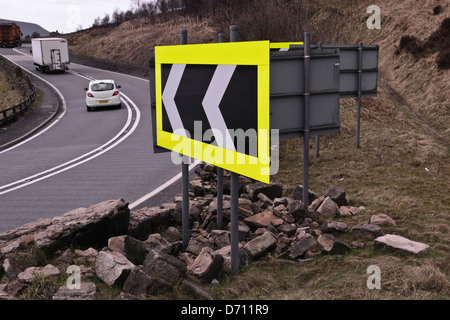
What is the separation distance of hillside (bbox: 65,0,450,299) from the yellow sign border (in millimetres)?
1392

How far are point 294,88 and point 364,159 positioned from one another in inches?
274

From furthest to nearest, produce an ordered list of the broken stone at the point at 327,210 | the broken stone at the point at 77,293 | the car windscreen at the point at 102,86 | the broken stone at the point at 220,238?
the car windscreen at the point at 102,86, the broken stone at the point at 327,210, the broken stone at the point at 220,238, the broken stone at the point at 77,293

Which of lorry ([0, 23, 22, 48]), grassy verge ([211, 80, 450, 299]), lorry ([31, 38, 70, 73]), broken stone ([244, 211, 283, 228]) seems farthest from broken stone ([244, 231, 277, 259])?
lorry ([0, 23, 22, 48])

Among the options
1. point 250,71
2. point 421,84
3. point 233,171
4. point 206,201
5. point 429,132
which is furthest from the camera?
point 421,84

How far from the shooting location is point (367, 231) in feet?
24.9

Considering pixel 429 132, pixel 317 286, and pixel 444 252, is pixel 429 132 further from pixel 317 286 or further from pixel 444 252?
pixel 317 286

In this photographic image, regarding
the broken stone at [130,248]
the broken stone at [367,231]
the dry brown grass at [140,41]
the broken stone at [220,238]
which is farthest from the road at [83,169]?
the dry brown grass at [140,41]

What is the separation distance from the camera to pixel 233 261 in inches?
251

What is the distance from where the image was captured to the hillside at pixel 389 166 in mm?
5961

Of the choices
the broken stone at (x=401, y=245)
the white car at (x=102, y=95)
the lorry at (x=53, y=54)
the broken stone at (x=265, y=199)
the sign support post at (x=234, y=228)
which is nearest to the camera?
the sign support post at (x=234, y=228)

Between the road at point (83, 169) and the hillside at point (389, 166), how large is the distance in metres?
3.40

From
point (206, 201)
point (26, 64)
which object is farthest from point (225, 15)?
point (26, 64)

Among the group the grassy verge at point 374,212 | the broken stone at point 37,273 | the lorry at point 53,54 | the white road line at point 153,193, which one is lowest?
the white road line at point 153,193

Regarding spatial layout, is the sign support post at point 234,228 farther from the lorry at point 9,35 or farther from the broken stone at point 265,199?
the lorry at point 9,35
